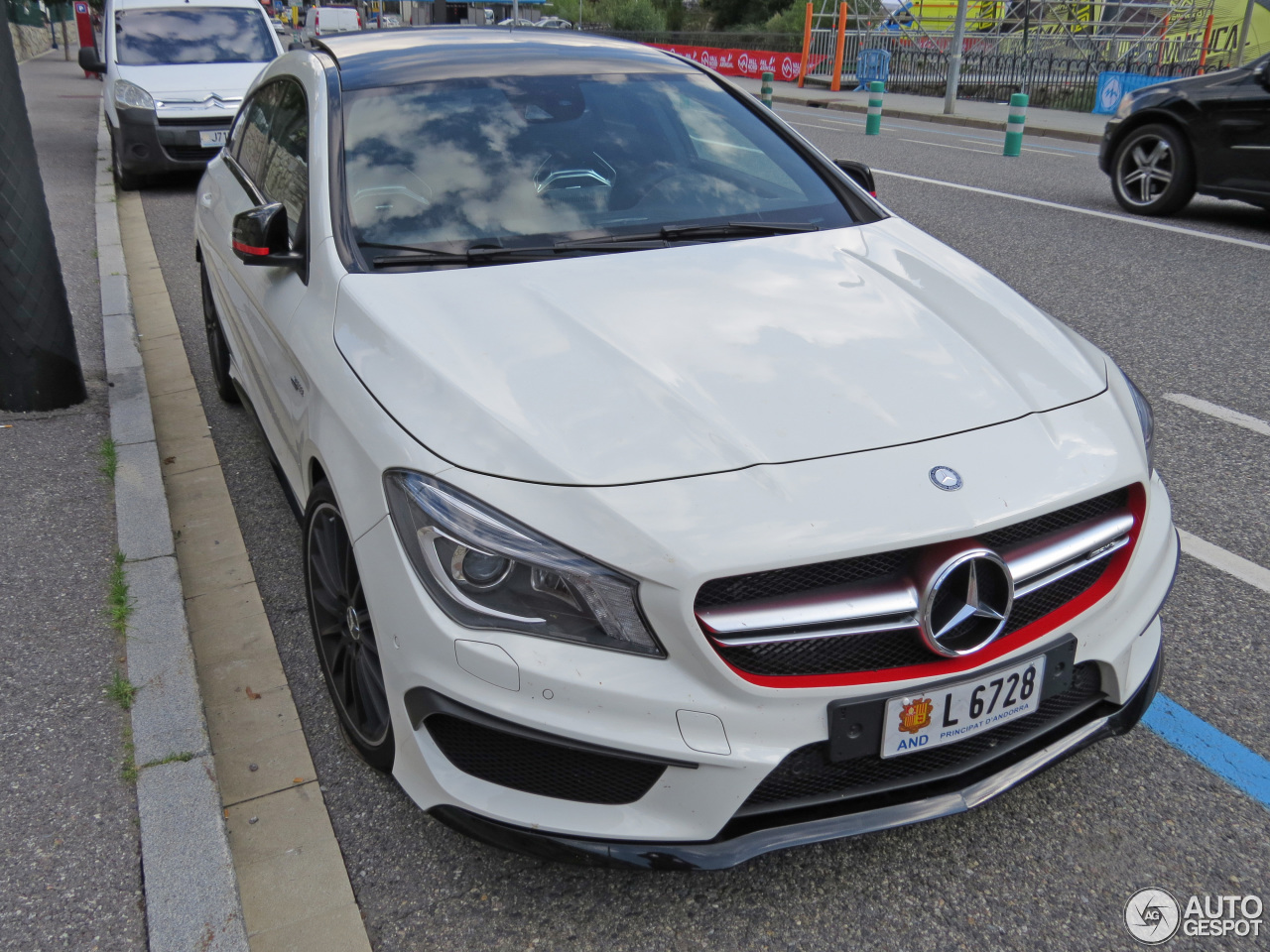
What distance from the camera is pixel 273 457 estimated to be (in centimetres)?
345

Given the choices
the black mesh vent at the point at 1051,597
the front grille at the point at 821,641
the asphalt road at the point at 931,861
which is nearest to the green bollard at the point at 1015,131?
the asphalt road at the point at 931,861

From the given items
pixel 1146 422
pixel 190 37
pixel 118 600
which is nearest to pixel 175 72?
pixel 190 37

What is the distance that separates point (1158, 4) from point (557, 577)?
34819 mm

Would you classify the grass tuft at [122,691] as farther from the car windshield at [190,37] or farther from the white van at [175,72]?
the car windshield at [190,37]

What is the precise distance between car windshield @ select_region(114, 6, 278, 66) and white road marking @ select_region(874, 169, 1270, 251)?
6622mm

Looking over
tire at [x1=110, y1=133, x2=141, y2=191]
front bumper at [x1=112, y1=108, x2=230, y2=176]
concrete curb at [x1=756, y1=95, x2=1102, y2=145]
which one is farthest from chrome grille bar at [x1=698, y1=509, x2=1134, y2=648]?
concrete curb at [x1=756, y1=95, x2=1102, y2=145]

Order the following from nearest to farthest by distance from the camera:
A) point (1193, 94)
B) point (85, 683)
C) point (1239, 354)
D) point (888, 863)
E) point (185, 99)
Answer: point (888, 863) → point (85, 683) → point (1239, 354) → point (1193, 94) → point (185, 99)

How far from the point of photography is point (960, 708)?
199 cm

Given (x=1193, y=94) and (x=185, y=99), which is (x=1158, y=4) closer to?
(x=1193, y=94)

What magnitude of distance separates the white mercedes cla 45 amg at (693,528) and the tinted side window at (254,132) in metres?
1.20

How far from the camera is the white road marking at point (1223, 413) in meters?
4.65

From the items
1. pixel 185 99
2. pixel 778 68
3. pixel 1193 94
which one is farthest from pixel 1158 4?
pixel 185 99

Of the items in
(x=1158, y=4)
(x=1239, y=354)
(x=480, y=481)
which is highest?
(x=1158, y=4)

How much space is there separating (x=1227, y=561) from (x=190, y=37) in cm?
1091
